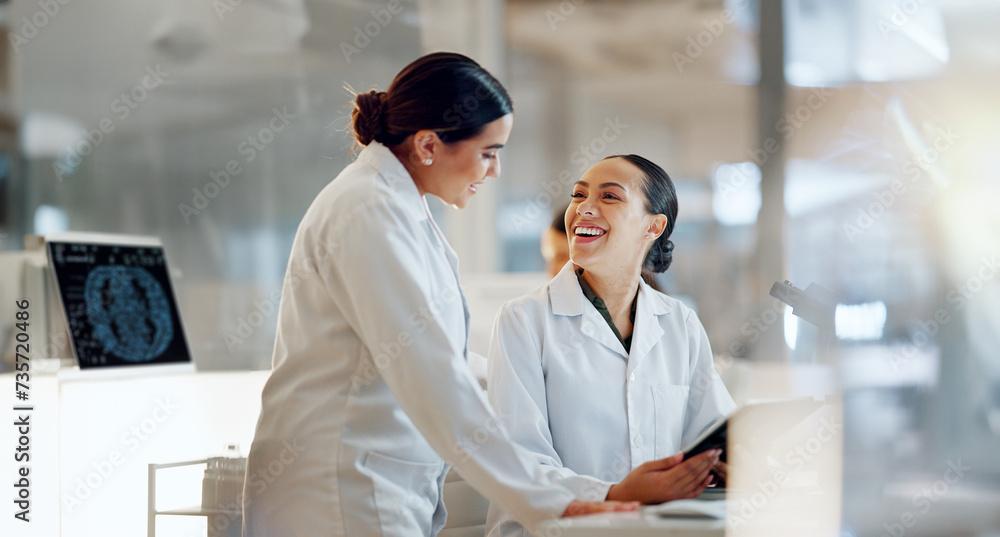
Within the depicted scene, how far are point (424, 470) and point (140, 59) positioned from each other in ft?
8.52

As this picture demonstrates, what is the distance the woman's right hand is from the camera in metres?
1.39

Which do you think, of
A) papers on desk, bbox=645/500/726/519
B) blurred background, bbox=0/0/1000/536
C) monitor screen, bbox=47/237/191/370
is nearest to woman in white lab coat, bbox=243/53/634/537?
papers on desk, bbox=645/500/726/519

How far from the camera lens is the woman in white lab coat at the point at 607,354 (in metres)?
1.73

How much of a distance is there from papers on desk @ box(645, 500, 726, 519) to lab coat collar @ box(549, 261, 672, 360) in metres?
0.52

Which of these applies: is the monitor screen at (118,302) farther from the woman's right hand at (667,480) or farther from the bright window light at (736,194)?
the bright window light at (736,194)

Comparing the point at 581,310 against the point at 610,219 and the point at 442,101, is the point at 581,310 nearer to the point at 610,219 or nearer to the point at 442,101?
the point at 610,219

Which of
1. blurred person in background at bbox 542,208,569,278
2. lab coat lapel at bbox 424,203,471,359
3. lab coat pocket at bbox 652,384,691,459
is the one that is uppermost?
blurred person in background at bbox 542,208,569,278

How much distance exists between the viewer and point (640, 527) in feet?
3.97

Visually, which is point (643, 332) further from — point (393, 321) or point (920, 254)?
point (920, 254)

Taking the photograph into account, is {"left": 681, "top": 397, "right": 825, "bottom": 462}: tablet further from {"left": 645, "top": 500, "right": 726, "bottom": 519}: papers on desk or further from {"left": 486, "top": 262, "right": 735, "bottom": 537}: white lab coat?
{"left": 486, "top": 262, "right": 735, "bottom": 537}: white lab coat

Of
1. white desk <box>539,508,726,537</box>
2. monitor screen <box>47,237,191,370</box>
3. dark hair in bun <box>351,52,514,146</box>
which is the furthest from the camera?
monitor screen <box>47,237,191,370</box>

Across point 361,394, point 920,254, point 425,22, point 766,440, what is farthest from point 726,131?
point 361,394

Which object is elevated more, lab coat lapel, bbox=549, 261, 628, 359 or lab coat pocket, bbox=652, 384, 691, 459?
lab coat lapel, bbox=549, 261, 628, 359

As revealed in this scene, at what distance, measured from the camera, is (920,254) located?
3525 mm
